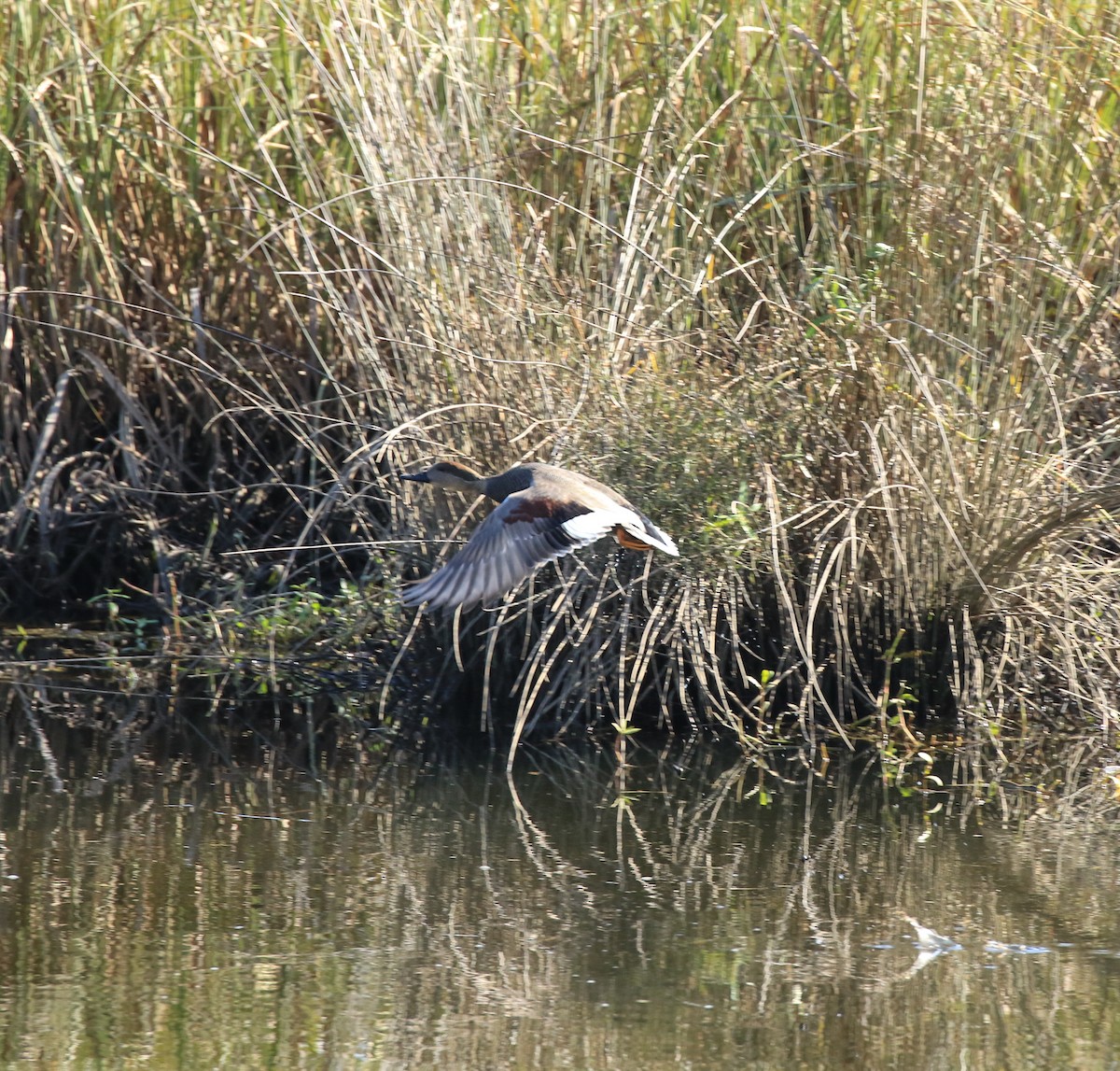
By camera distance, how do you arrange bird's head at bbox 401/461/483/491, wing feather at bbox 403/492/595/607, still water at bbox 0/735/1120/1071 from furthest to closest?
bird's head at bbox 401/461/483/491 < wing feather at bbox 403/492/595/607 < still water at bbox 0/735/1120/1071

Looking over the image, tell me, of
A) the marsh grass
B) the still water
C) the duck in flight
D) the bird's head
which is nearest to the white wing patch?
the duck in flight

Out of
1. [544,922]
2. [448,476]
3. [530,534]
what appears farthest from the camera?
[448,476]

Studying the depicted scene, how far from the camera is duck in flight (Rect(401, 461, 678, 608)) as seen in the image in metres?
3.62

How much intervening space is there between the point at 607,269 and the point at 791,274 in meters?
0.65

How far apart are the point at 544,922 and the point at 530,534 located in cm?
88

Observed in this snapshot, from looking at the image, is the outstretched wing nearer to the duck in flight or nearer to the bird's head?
the duck in flight

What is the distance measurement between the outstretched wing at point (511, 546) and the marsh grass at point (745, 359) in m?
0.50

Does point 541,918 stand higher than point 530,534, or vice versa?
point 530,534

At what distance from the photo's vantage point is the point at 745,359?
14.5 ft

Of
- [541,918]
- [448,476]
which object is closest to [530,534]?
[448,476]

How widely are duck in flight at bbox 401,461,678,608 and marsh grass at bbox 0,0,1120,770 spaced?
0.29 m

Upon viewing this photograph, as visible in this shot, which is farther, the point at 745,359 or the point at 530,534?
the point at 745,359

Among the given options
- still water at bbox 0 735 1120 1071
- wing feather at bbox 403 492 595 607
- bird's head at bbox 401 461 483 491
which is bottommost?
still water at bbox 0 735 1120 1071

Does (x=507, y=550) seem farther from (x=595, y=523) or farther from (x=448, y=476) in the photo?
(x=448, y=476)
